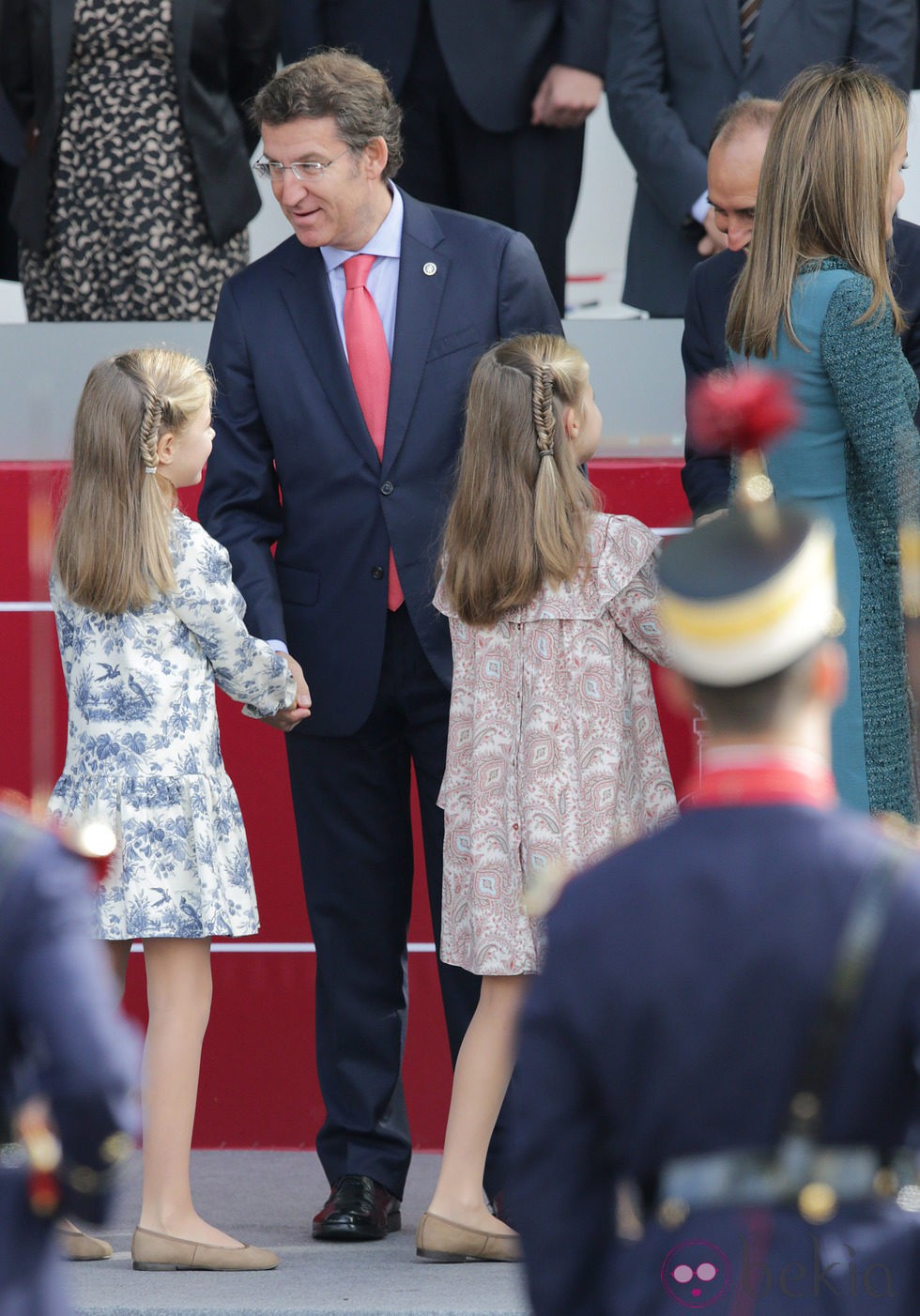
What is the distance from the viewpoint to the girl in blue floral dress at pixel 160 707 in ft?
11.1

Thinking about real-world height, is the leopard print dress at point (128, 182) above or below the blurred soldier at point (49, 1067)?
above

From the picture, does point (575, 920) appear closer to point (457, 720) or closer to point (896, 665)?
point (896, 665)

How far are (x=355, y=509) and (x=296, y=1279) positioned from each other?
4.19 feet

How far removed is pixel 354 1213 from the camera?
11.9 ft

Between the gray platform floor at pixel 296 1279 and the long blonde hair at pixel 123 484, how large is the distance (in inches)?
42.0

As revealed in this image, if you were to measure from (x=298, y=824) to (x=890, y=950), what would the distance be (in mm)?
2286

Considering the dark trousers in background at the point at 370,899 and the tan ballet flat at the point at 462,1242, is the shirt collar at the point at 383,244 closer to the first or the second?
the dark trousers in background at the point at 370,899

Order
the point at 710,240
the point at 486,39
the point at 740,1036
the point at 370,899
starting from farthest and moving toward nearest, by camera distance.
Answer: the point at 486,39 < the point at 710,240 < the point at 370,899 < the point at 740,1036

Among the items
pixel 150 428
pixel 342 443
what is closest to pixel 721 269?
pixel 342 443

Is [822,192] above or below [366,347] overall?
above

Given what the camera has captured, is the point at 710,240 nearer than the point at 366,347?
No

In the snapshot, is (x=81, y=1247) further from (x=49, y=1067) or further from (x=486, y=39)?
(x=486, y=39)

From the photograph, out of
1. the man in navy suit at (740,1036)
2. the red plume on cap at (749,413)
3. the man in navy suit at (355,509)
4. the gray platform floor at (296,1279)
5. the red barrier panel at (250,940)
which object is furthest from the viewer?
the red barrier panel at (250,940)

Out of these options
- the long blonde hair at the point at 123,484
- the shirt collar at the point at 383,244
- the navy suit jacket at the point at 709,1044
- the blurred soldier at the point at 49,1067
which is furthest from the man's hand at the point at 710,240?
the navy suit jacket at the point at 709,1044
